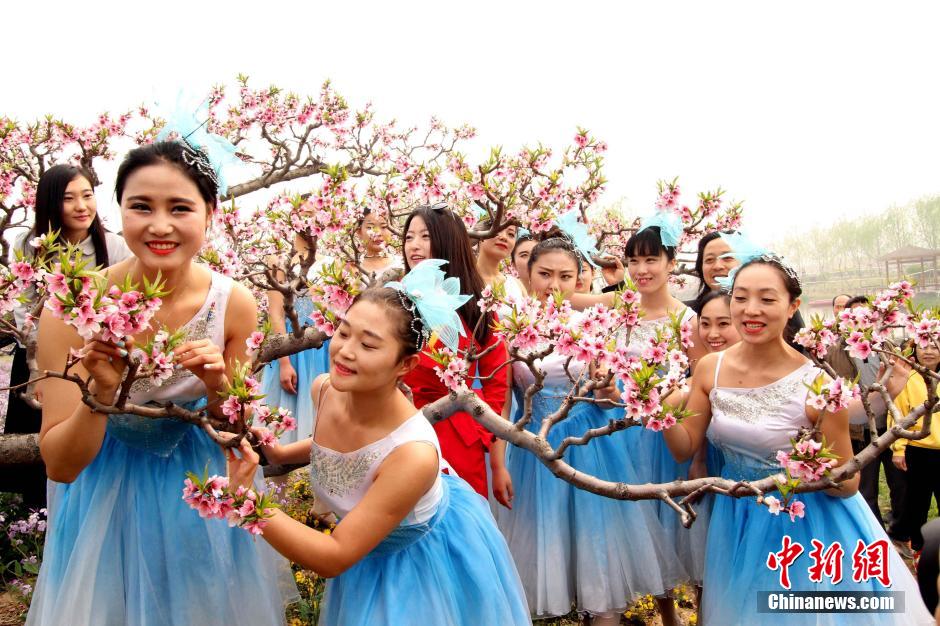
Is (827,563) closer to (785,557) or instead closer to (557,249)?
(785,557)

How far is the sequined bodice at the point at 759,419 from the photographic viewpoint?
8.43 feet

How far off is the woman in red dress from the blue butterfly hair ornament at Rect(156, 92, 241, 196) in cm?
114

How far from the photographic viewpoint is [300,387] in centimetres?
512

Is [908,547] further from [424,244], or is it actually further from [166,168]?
[166,168]

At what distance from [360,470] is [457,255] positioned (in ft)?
4.61

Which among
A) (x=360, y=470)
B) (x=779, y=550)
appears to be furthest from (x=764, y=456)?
(x=360, y=470)

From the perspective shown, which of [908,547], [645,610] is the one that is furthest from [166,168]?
[908,547]

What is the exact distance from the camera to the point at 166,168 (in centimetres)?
179

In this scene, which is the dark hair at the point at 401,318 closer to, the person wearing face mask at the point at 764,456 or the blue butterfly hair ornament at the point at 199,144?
the blue butterfly hair ornament at the point at 199,144

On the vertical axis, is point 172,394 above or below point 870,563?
above

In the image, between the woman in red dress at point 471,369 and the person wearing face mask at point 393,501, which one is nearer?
the person wearing face mask at point 393,501

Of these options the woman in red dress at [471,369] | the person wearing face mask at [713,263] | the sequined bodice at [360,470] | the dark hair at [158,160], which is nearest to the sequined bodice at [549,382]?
Result: the woman in red dress at [471,369]

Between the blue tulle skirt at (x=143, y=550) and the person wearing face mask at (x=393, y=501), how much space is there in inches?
10.3

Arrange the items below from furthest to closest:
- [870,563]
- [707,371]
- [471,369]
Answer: [471,369]
[707,371]
[870,563]
